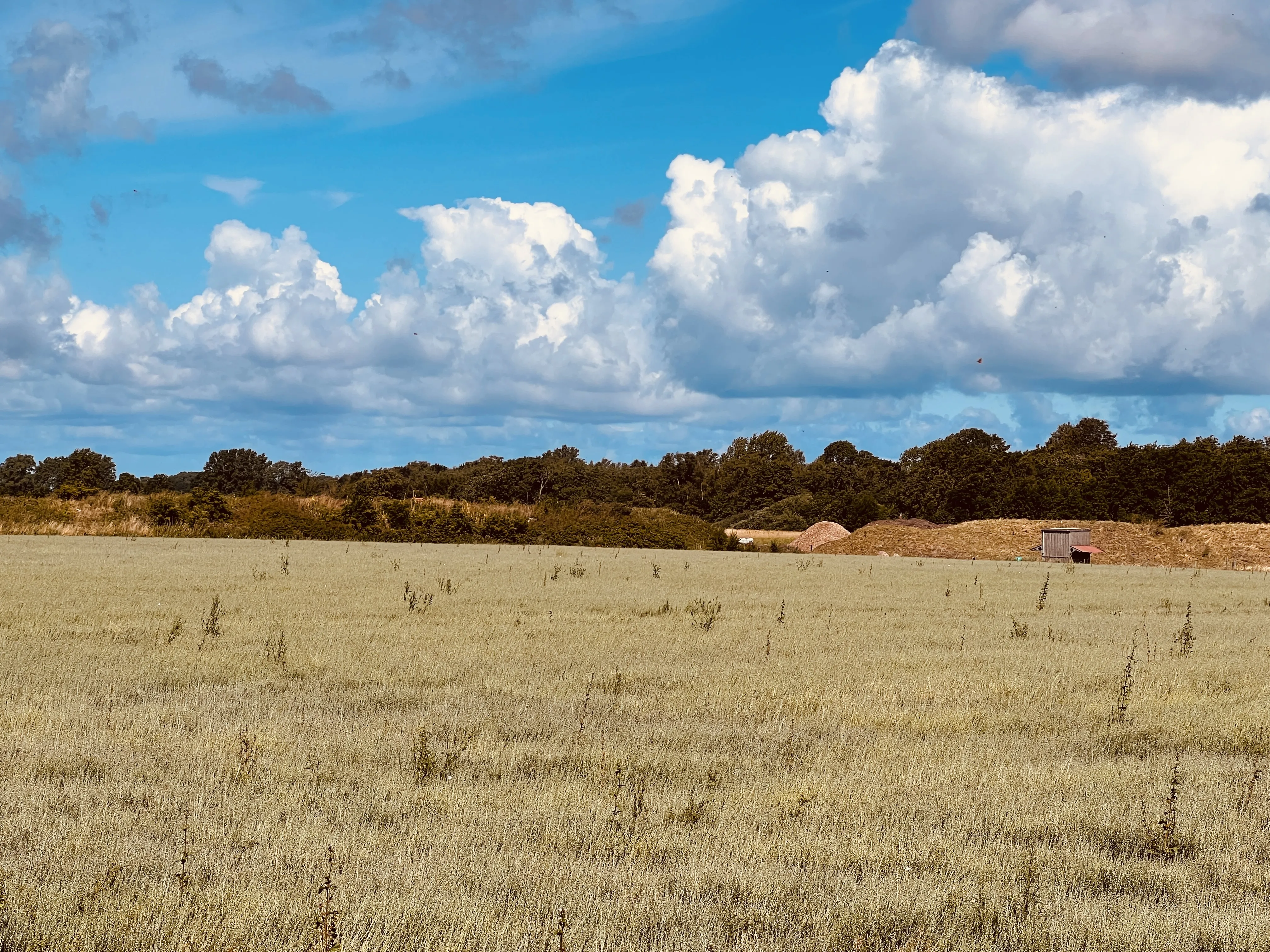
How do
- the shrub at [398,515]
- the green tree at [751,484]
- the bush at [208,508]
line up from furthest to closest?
the green tree at [751,484]
the shrub at [398,515]
the bush at [208,508]

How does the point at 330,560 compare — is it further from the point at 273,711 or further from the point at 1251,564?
the point at 1251,564

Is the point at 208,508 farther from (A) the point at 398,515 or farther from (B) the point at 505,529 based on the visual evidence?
(B) the point at 505,529

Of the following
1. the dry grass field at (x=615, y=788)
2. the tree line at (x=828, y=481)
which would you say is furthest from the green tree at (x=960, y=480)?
the dry grass field at (x=615, y=788)

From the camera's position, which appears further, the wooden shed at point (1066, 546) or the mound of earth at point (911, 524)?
the mound of earth at point (911, 524)

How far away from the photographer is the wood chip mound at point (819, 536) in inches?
2820

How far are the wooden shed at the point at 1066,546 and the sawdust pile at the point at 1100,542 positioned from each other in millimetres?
985

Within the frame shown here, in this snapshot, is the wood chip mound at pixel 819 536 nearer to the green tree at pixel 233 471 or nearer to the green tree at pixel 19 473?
the green tree at pixel 233 471

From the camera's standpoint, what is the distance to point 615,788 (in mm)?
7535

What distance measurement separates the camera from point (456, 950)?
480cm

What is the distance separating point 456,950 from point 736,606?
1720 cm

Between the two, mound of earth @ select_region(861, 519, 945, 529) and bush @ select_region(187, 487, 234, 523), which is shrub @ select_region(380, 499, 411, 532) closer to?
bush @ select_region(187, 487, 234, 523)

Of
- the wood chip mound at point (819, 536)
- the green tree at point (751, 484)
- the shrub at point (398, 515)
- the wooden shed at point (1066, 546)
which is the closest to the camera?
the wooden shed at point (1066, 546)

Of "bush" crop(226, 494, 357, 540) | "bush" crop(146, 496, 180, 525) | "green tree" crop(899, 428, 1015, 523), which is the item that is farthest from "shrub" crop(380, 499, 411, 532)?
"green tree" crop(899, 428, 1015, 523)

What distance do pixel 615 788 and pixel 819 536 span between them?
67.6 meters
